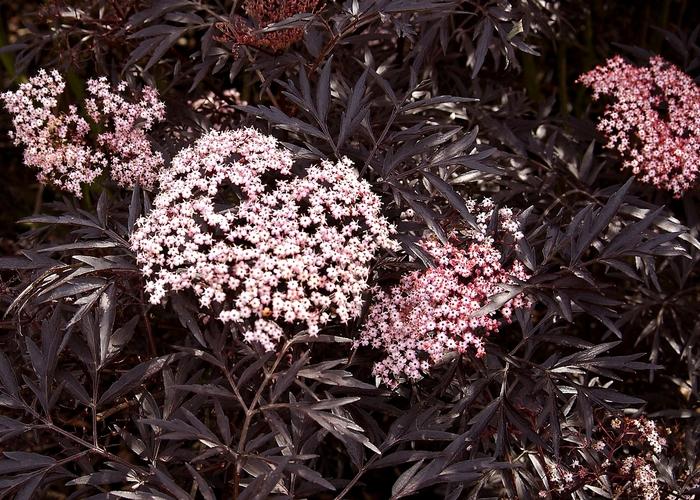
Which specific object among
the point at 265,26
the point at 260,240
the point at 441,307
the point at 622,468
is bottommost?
the point at 622,468

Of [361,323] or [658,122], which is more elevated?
[658,122]

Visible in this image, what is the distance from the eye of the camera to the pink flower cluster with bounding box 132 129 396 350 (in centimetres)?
173

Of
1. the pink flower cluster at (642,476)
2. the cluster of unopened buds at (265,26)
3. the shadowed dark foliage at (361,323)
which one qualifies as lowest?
the pink flower cluster at (642,476)

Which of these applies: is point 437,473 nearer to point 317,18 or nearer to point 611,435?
point 611,435

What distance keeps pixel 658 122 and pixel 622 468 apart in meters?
1.10

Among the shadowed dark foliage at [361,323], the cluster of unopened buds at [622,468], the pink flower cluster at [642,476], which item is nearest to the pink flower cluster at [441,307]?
the shadowed dark foliage at [361,323]

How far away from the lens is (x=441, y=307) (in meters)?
1.83

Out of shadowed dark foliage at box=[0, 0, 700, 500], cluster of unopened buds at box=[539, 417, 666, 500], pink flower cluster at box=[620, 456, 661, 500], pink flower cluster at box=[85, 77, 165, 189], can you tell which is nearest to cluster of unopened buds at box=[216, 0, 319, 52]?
shadowed dark foliage at box=[0, 0, 700, 500]

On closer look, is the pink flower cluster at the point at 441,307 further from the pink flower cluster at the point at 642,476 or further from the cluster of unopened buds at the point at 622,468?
the pink flower cluster at the point at 642,476

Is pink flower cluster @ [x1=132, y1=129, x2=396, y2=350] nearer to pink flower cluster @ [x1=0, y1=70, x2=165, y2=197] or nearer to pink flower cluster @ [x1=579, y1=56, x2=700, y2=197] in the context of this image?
pink flower cluster @ [x1=0, y1=70, x2=165, y2=197]

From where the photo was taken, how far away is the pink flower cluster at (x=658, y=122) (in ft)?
7.96

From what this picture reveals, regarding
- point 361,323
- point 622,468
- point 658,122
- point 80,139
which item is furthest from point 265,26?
point 622,468

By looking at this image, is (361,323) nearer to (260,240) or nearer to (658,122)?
(260,240)

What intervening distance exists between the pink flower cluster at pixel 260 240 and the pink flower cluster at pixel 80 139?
13.2 inches
